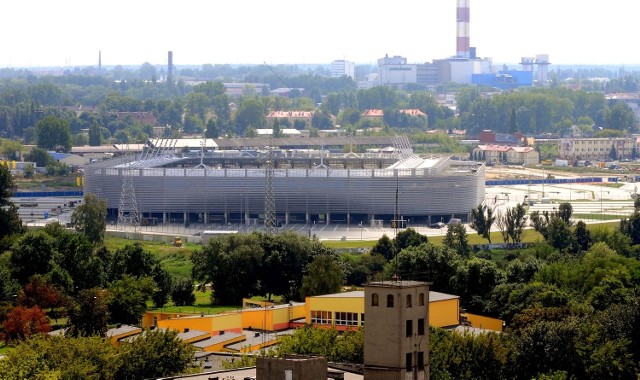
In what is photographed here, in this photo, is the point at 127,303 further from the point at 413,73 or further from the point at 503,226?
the point at 413,73

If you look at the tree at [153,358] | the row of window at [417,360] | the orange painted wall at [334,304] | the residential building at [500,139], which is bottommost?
the residential building at [500,139]

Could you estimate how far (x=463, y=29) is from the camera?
192 metres

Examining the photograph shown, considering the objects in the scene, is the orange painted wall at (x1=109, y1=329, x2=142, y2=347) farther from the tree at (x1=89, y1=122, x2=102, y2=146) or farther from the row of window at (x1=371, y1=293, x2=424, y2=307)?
the tree at (x1=89, y1=122, x2=102, y2=146)

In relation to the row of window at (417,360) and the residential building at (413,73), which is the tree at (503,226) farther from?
the residential building at (413,73)

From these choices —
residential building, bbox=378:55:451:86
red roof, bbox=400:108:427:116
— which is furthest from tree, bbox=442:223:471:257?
residential building, bbox=378:55:451:86

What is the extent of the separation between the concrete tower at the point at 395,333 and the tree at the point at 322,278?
19.0m

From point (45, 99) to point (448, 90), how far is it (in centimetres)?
4636

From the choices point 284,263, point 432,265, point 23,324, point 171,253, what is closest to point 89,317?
point 23,324

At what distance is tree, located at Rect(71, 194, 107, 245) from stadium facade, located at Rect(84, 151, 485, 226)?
26.8 feet

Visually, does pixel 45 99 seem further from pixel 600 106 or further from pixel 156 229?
pixel 156 229

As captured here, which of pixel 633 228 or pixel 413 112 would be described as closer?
pixel 633 228

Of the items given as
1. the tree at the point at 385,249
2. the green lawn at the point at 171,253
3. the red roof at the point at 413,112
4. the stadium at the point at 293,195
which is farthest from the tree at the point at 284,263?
the red roof at the point at 413,112

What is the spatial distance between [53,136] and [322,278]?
6537cm

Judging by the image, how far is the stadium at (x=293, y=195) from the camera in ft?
219
